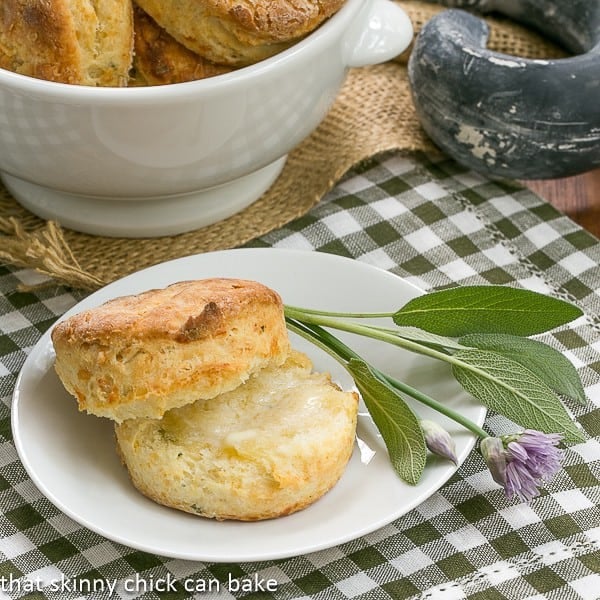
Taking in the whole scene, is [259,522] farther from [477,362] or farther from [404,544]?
[477,362]

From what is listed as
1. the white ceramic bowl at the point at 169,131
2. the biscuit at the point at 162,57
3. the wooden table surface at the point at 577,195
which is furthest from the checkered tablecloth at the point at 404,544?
the biscuit at the point at 162,57

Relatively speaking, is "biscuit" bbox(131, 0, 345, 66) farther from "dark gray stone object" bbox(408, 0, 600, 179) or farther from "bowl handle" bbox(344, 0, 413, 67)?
"dark gray stone object" bbox(408, 0, 600, 179)

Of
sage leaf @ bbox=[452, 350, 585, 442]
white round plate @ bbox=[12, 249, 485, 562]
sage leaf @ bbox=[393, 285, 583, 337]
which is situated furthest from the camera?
sage leaf @ bbox=[393, 285, 583, 337]

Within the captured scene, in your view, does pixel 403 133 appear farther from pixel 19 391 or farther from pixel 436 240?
pixel 19 391

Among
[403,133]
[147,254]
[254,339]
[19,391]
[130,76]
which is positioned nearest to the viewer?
[254,339]

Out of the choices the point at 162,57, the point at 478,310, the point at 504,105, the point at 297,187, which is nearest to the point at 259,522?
the point at 478,310

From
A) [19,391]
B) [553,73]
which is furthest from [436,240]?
[19,391]

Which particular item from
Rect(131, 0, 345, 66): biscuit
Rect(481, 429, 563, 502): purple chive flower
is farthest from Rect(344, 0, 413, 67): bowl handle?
Rect(481, 429, 563, 502): purple chive flower
